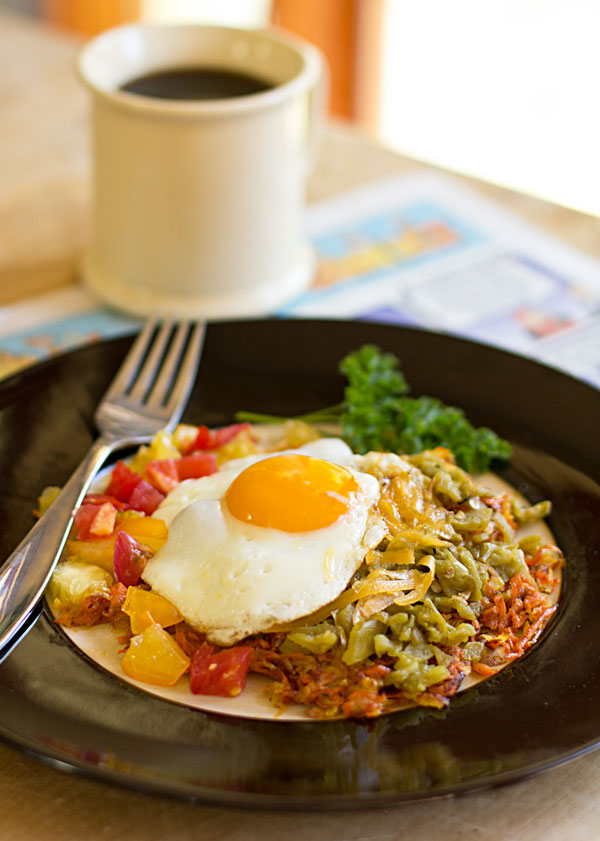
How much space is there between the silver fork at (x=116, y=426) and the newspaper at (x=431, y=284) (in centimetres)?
48

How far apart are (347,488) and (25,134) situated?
287 centimetres

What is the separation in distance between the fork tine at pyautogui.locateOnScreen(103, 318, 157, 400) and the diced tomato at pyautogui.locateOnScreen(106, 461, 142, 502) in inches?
11.6

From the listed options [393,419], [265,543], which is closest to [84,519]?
[265,543]

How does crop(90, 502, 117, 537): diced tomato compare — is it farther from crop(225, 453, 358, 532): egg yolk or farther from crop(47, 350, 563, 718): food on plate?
crop(225, 453, 358, 532): egg yolk

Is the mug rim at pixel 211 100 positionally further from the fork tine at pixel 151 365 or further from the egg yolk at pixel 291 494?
the egg yolk at pixel 291 494

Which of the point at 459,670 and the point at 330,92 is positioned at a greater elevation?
the point at 459,670

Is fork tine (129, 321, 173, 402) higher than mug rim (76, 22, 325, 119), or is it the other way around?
mug rim (76, 22, 325, 119)

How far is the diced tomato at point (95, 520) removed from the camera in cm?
199

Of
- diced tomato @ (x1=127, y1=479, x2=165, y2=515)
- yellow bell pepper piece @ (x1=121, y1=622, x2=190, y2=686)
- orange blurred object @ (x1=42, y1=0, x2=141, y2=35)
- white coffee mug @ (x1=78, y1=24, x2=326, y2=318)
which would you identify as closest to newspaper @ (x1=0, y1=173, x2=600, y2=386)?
white coffee mug @ (x1=78, y1=24, x2=326, y2=318)

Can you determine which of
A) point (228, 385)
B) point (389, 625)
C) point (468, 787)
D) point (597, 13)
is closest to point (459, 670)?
point (389, 625)

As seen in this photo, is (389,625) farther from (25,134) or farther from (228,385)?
(25,134)

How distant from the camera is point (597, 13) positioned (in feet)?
20.5

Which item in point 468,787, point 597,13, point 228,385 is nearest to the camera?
point 468,787

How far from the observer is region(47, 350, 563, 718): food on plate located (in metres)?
1.69
